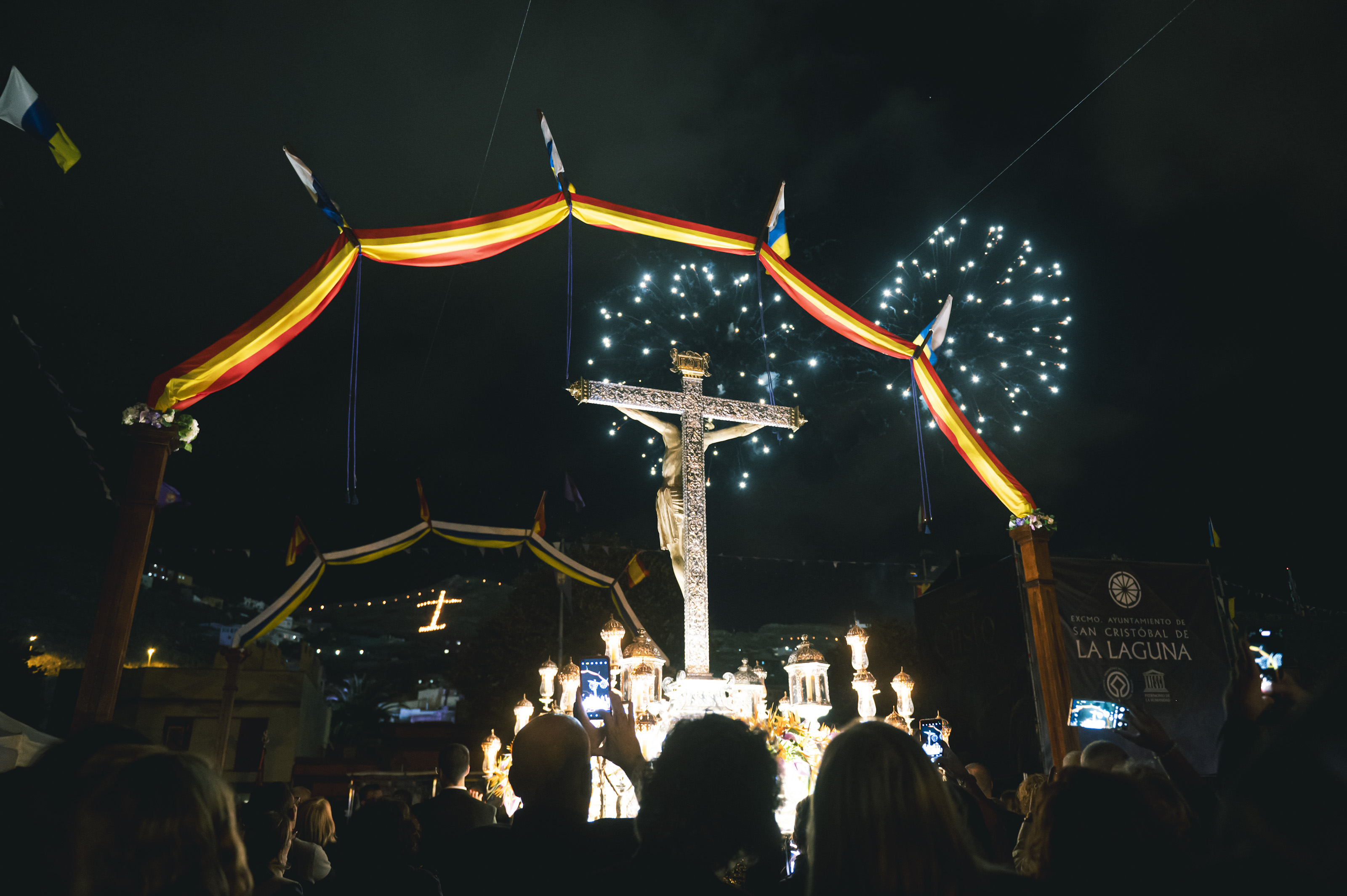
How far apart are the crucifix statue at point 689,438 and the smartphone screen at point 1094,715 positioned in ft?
12.7

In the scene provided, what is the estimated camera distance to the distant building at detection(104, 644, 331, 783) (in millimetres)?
24172

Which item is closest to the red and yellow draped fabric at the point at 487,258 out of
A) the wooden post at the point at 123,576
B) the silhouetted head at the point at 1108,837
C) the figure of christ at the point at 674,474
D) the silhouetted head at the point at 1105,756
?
the wooden post at the point at 123,576

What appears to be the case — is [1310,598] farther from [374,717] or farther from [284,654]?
[284,654]

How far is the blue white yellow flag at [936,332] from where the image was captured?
866 cm

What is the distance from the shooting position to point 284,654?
1391 inches

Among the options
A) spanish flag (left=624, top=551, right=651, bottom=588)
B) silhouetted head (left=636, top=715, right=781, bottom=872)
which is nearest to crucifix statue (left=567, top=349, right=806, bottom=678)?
spanish flag (left=624, top=551, right=651, bottom=588)

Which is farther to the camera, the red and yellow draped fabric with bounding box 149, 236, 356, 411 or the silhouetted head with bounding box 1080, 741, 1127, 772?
the red and yellow draped fabric with bounding box 149, 236, 356, 411

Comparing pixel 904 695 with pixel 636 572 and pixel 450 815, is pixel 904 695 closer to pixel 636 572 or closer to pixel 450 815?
pixel 450 815

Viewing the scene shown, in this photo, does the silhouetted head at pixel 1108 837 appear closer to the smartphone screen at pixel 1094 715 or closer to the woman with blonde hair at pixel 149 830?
the woman with blonde hair at pixel 149 830

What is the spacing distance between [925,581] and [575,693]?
38.3 ft

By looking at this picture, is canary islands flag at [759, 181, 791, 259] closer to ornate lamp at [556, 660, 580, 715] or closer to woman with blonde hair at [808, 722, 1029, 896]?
ornate lamp at [556, 660, 580, 715]

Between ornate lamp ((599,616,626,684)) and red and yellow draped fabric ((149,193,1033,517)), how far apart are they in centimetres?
398

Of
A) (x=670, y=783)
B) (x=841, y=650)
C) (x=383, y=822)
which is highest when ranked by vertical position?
(x=841, y=650)

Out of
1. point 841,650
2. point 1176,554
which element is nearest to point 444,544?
point 1176,554
